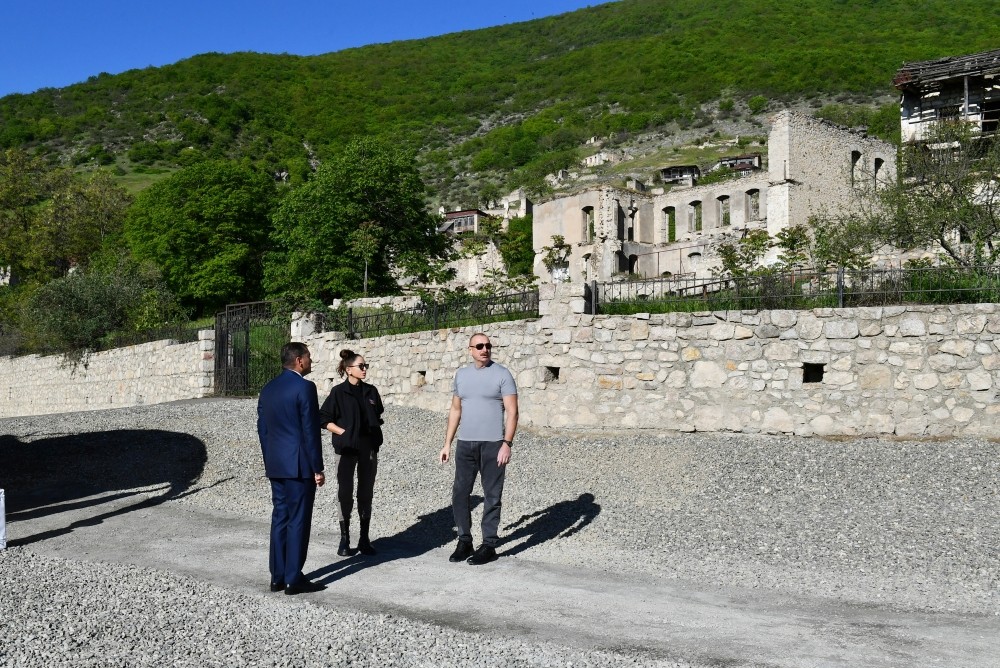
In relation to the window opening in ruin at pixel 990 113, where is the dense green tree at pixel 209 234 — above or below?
below

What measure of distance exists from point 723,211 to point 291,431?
4224cm

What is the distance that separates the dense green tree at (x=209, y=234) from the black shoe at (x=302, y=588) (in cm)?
3582

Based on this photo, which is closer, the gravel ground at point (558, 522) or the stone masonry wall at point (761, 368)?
the gravel ground at point (558, 522)

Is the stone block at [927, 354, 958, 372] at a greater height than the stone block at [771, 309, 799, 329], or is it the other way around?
the stone block at [771, 309, 799, 329]

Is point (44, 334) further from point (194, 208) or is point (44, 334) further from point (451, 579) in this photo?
point (451, 579)

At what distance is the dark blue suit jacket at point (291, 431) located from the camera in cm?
602

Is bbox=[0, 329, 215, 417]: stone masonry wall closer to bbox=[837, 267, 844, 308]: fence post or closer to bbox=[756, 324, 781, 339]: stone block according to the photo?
bbox=[756, 324, 781, 339]: stone block

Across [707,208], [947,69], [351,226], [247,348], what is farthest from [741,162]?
[247,348]

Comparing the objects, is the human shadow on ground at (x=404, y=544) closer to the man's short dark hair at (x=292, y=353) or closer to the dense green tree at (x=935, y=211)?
the man's short dark hair at (x=292, y=353)

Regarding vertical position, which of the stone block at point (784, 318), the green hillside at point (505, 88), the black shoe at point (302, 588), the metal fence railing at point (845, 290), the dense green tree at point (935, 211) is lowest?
the black shoe at point (302, 588)

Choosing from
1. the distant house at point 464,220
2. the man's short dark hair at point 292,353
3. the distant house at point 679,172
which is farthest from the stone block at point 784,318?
the distant house at point 464,220

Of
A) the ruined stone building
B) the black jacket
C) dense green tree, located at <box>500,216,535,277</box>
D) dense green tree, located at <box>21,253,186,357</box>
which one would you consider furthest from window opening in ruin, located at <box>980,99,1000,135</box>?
the black jacket

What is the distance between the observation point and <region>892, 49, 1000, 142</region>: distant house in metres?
37.5

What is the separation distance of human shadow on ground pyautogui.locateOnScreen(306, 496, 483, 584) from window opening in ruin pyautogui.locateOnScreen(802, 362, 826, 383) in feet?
18.1
